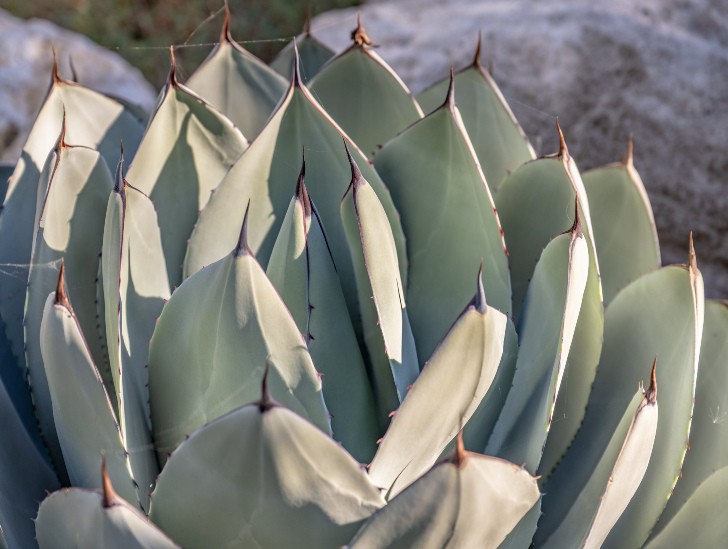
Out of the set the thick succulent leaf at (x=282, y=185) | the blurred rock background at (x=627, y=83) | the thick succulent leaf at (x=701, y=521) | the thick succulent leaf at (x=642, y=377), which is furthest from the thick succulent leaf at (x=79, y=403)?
the blurred rock background at (x=627, y=83)

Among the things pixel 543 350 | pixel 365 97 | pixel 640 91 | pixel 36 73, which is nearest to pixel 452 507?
pixel 543 350

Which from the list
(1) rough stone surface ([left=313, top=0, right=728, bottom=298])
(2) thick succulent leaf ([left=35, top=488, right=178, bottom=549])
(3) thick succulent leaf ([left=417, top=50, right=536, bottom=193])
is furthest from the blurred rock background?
(2) thick succulent leaf ([left=35, top=488, right=178, bottom=549])

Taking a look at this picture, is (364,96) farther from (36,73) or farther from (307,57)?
(36,73)

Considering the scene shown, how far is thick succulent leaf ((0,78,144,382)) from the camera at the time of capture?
0.99 m

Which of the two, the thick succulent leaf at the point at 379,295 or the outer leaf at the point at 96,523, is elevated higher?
the thick succulent leaf at the point at 379,295

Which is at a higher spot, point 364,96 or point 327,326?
point 364,96

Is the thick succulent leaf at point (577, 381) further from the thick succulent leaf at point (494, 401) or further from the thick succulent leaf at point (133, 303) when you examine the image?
the thick succulent leaf at point (133, 303)

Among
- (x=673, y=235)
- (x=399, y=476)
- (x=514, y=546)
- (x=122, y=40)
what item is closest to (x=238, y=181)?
(x=399, y=476)

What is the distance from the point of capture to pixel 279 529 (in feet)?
2.35

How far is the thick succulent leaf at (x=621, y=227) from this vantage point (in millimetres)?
1083

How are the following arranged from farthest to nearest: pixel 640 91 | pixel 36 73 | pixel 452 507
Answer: pixel 36 73 → pixel 640 91 → pixel 452 507

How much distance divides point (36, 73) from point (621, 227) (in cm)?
146

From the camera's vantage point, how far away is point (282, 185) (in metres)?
0.95

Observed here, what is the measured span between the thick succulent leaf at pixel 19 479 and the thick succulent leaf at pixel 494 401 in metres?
0.40
